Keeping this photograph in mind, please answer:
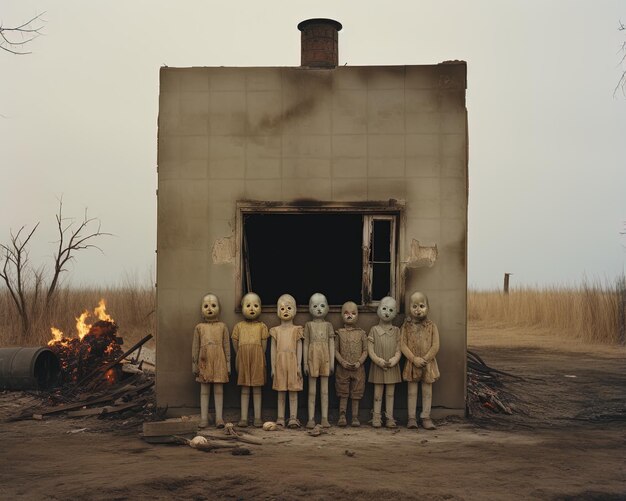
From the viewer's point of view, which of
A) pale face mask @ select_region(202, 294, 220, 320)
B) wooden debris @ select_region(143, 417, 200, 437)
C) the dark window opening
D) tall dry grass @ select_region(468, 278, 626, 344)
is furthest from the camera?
tall dry grass @ select_region(468, 278, 626, 344)

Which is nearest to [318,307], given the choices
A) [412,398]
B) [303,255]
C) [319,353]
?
[319,353]

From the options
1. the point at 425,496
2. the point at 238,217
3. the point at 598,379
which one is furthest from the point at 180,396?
the point at 598,379

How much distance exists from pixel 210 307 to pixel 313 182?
83.6 inches

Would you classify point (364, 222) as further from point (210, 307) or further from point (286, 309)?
point (210, 307)

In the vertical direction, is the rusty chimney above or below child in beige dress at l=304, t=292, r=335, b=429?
above

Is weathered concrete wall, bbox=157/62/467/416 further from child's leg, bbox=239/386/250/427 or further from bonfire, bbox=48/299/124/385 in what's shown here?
bonfire, bbox=48/299/124/385

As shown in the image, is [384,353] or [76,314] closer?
[384,353]

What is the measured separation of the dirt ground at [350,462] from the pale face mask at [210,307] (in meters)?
1.59

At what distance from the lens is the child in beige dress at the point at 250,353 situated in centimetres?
898

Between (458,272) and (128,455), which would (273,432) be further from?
(458,272)

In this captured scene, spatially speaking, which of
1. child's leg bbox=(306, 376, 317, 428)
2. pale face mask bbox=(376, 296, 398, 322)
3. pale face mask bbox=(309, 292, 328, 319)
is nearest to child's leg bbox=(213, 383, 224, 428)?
child's leg bbox=(306, 376, 317, 428)

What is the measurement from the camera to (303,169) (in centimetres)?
948

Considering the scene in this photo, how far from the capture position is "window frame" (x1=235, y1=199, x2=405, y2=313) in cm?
940

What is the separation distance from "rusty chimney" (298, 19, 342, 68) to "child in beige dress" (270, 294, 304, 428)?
351cm
